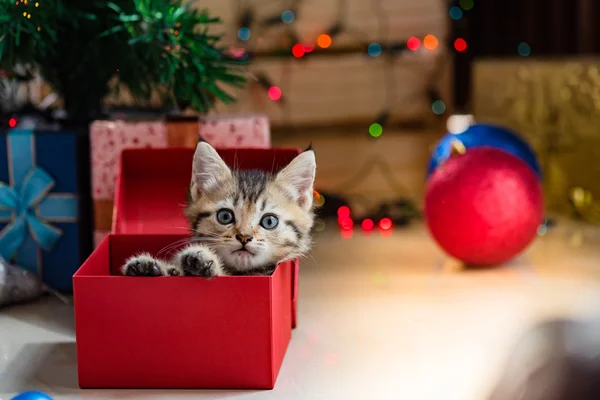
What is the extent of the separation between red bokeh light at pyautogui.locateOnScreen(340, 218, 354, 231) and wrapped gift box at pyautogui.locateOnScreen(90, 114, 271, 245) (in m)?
0.62

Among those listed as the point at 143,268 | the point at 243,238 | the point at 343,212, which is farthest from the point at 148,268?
the point at 343,212

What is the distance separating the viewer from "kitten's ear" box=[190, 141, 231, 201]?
3.59 ft

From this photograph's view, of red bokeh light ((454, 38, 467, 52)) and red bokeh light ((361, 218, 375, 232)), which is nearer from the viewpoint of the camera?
red bokeh light ((361, 218, 375, 232))

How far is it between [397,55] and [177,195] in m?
1.18

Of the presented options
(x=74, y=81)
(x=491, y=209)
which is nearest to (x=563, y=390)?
(x=491, y=209)

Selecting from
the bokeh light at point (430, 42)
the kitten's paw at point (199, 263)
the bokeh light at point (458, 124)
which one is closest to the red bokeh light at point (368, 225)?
the bokeh light at point (458, 124)

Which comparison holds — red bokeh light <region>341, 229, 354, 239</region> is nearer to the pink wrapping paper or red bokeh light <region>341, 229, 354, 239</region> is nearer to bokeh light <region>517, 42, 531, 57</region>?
the pink wrapping paper

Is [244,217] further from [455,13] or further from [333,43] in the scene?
[455,13]

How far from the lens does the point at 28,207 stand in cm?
141

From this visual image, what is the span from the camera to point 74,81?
1.49m

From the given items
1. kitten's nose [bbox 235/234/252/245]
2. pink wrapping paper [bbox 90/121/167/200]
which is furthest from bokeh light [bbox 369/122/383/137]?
kitten's nose [bbox 235/234/252/245]

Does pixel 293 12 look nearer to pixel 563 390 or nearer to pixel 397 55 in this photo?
pixel 397 55

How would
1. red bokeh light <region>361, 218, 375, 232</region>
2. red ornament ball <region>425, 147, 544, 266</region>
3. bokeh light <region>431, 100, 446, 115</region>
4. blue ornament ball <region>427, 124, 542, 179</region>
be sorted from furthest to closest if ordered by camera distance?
bokeh light <region>431, 100, 446, 115</region> < red bokeh light <region>361, 218, 375, 232</region> < blue ornament ball <region>427, 124, 542, 179</region> < red ornament ball <region>425, 147, 544, 266</region>

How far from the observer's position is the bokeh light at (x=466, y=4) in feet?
7.79
